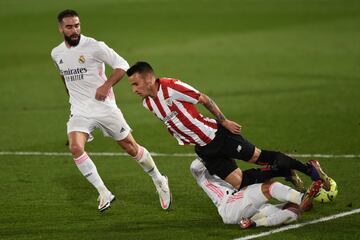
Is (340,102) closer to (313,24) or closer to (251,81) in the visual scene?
(251,81)

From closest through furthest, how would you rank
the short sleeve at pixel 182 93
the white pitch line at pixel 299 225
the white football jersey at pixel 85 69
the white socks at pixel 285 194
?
the white pitch line at pixel 299 225, the white socks at pixel 285 194, the short sleeve at pixel 182 93, the white football jersey at pixel 85 69

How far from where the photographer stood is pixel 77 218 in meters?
11.2

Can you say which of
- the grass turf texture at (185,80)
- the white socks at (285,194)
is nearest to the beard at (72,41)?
the grass turf texture at (185,80)

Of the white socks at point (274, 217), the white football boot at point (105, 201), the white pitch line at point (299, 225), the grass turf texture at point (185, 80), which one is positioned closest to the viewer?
the white pitch line at point (299, 225)

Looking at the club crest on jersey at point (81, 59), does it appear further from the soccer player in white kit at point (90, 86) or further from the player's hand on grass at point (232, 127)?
the player's hand on grass at point (232, 127)

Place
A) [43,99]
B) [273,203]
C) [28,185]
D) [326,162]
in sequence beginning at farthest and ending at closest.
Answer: [43,99]
[326,162]
[28,185]
[273,203]

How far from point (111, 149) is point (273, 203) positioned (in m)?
4.65

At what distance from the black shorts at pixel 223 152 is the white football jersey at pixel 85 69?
1849mm

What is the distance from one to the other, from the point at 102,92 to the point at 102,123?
18.1 inches

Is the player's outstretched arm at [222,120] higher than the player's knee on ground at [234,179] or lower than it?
higher

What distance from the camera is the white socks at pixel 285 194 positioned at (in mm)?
10203

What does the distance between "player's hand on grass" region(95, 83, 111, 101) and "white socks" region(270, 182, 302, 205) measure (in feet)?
9.33

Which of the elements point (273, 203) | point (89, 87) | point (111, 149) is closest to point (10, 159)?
point (111, 149)

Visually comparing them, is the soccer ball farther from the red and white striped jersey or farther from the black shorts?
the red and white striped jersey
